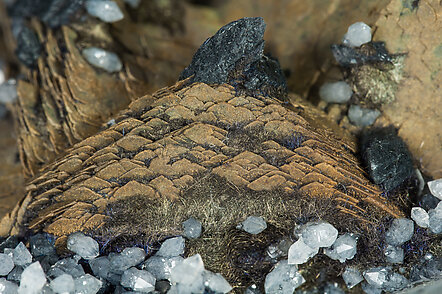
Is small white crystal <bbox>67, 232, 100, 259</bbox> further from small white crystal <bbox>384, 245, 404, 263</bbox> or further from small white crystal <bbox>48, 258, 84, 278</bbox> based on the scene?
small white crystal <bbox>384, 245, 404, 263</bbox>

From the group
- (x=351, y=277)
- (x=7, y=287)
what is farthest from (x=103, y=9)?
(x=351, y=277)

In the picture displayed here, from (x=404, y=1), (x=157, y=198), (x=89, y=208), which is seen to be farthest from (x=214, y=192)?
(x=404, y=1)

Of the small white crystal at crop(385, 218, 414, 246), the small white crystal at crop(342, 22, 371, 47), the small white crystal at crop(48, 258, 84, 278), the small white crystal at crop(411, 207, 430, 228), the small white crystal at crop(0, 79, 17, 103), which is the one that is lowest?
the small white crystal at crop(48, 258, 84, 278)

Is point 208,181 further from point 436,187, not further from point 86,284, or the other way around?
point 436,187

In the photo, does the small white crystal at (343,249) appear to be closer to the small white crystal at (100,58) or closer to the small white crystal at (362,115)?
the small white crystal at (362,115)

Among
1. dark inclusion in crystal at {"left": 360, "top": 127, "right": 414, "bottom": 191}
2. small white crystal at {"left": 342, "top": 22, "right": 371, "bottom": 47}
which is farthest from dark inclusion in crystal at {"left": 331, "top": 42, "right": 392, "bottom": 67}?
dark inclusion in crystal at {"left": 360, "top": 127, "right": 414, "bottom": 191}

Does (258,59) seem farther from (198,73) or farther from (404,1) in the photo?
(404,1)
